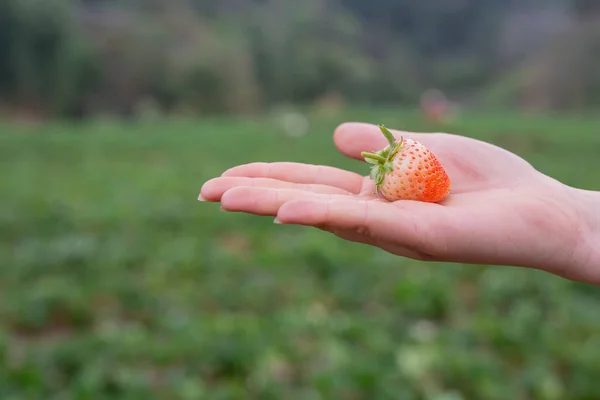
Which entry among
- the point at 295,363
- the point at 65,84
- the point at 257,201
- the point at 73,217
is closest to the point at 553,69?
the point at 65,84

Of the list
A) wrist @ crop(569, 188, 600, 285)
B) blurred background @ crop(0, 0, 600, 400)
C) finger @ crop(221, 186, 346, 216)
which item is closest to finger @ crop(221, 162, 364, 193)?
finger @ crop(221, 186, 346, 216)

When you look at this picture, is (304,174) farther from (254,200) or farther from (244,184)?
(254,200)

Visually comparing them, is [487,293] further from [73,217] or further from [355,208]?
[73,217]

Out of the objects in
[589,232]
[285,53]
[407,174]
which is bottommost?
[589,232]

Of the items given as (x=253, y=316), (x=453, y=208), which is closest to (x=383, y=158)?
(x=453, y=208)

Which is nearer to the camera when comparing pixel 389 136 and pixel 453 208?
pixel 453 208

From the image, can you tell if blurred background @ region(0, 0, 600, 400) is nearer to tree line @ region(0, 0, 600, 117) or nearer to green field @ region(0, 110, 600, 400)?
green field @ region(0, 110, 600, 400)
